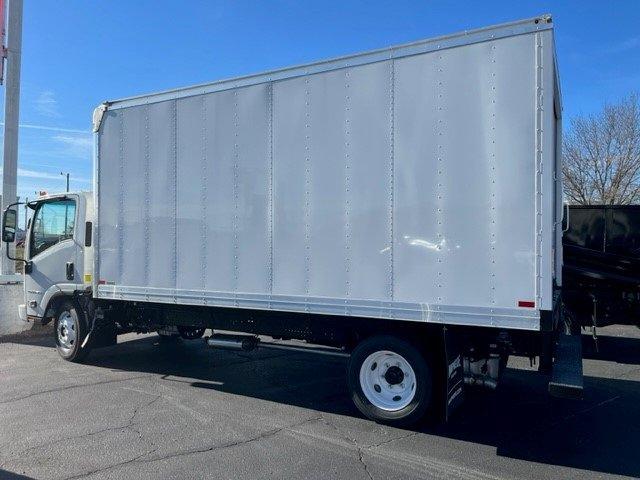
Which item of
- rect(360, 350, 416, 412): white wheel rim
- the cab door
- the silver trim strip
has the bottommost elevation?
rect(360, 350, 416, 412): white wheel rim

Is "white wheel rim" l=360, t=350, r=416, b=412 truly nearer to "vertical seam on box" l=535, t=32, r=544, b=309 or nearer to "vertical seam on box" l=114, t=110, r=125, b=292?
"vertical seam on box" l=535, t=32, r=544, b=309

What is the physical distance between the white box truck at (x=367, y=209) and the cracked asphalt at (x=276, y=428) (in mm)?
552

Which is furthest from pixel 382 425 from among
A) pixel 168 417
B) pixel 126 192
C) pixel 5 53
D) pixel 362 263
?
pixel 5 53

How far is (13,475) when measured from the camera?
4.21m

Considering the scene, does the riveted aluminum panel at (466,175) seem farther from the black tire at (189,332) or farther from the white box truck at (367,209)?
the black tire at (189,332)

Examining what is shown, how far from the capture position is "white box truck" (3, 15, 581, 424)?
4.64 m

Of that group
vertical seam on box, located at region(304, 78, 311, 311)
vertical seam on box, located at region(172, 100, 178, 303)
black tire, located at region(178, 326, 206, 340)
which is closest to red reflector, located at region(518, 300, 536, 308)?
vertical seam on box, located at region(304, 78, 311, 311)

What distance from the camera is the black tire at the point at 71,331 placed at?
7938 millimetres

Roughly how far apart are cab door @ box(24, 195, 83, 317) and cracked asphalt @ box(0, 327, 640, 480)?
1.13 metres

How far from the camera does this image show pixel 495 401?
6340 millimetres

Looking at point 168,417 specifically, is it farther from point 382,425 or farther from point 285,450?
point 382,425

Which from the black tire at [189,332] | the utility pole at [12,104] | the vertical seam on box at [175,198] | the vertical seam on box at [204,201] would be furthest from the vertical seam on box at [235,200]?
the utility pole at [12,104]

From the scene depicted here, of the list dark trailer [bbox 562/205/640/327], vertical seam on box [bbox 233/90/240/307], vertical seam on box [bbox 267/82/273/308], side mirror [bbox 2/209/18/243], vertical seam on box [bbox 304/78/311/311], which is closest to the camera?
vertical seam on box [bbox 304/78/311/311]

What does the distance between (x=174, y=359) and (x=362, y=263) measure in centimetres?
464
